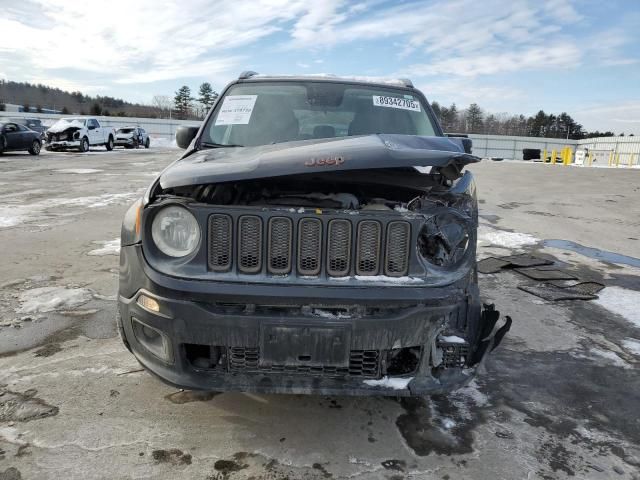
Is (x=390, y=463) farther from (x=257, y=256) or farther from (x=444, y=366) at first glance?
(x=257, y=256)

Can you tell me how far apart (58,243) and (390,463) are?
210 inches

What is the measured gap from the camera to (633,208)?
11.0 meters

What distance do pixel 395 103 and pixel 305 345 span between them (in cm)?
249

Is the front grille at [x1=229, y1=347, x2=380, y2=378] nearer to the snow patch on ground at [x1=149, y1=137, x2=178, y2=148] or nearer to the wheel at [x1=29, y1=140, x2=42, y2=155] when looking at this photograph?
the wheel at [x1=29, y1=140, x2=42, y2=155]

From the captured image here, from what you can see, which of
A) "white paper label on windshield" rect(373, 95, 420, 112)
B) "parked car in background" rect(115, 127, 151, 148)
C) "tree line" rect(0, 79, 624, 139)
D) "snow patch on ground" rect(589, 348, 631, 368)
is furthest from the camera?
"tree line" rect(0, 79, 624, 139)

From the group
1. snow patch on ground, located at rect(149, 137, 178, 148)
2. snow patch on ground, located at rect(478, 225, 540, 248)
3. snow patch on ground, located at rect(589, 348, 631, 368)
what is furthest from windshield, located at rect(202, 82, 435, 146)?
snow patch on ground, located at rect(149, 137, 178, 148)

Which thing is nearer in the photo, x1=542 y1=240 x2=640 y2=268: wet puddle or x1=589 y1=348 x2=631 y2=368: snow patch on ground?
x1=589 y1=348 x2=631 y2=368: snow patch on ground

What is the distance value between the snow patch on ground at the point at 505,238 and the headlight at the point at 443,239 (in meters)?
4.74

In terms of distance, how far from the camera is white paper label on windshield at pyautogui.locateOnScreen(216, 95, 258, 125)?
357 cm

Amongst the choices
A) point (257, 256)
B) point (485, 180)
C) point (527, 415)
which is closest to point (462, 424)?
point (527, 415)

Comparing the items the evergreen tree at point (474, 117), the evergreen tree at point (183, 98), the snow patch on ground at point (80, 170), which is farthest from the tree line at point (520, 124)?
the snow patch on ground at point (80, 170)

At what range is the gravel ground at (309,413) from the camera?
222 cm

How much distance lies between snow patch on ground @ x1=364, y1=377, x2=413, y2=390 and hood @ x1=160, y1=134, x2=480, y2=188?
3.19ft

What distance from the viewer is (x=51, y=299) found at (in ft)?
13.6
